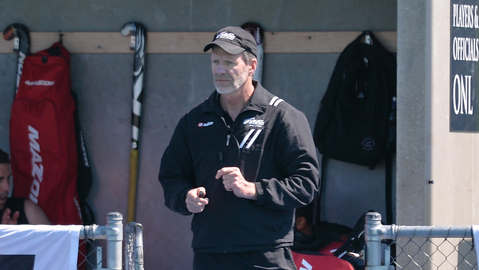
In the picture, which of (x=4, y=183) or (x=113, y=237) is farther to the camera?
(x=4, y=183)

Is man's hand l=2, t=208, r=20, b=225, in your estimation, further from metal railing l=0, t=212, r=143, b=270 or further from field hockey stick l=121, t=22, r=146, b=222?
metal railing l=0, t=212, r=143, b=270

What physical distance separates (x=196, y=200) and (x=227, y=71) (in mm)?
517

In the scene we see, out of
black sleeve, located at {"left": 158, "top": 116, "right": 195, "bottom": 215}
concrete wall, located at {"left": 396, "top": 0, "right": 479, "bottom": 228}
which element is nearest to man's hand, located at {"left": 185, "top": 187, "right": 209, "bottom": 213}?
black sleeve, located at {"left": 158, "top": 116, "right": 195, "bottom": 215}

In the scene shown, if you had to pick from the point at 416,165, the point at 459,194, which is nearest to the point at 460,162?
the point at 459,194

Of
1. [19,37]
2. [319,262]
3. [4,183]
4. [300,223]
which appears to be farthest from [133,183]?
[319,262]

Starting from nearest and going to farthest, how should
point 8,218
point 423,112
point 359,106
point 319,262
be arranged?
point 423,112
point 319,262
point 8,218
point 359,106

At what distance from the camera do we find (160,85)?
15.4 ft

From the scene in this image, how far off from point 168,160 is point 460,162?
1737mm

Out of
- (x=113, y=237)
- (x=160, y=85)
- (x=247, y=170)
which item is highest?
(x=160, y=85)

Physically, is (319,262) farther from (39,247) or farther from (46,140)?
(46,140)

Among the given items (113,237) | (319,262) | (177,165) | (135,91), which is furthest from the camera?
(135,91)

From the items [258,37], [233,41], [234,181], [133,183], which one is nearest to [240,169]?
[234,181]

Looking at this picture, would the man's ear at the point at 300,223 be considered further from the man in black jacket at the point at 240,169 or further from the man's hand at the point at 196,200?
the man's hand at the point at 196,200

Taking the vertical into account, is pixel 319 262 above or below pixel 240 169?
below
